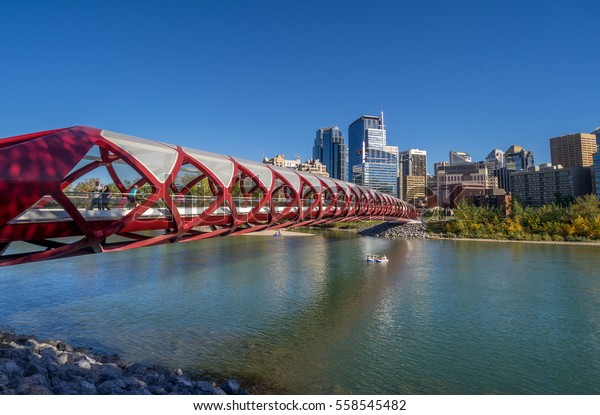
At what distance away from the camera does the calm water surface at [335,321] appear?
10930 mm

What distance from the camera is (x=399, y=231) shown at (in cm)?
6006

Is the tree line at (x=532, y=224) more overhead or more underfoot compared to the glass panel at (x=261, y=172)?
more underfoot

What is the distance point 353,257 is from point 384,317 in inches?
768

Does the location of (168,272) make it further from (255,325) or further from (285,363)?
(285,363)

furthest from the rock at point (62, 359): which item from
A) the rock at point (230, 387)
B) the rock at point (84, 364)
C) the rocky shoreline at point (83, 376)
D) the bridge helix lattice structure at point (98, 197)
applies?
the rock at point (230, 387)

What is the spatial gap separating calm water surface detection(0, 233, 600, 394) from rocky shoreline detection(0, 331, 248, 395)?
1.07 m

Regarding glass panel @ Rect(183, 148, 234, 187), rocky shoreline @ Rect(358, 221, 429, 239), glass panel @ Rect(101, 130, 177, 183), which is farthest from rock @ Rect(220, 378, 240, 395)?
rocky shoreline @ Rect(358, 221, 429, 239)

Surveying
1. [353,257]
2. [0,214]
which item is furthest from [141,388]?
[353,257]

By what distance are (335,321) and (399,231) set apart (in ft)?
153

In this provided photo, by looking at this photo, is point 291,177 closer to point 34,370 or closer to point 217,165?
point 217,165

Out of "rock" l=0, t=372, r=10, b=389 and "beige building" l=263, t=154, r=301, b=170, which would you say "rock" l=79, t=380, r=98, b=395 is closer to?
"rock" l=0, t=372, r=10, b=389

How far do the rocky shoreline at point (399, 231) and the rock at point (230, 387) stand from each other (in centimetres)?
5072

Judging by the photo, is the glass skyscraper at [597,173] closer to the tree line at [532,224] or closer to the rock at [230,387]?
the tree line at [532,224]

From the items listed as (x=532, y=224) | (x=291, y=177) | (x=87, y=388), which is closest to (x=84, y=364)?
(x=87, y=388)
